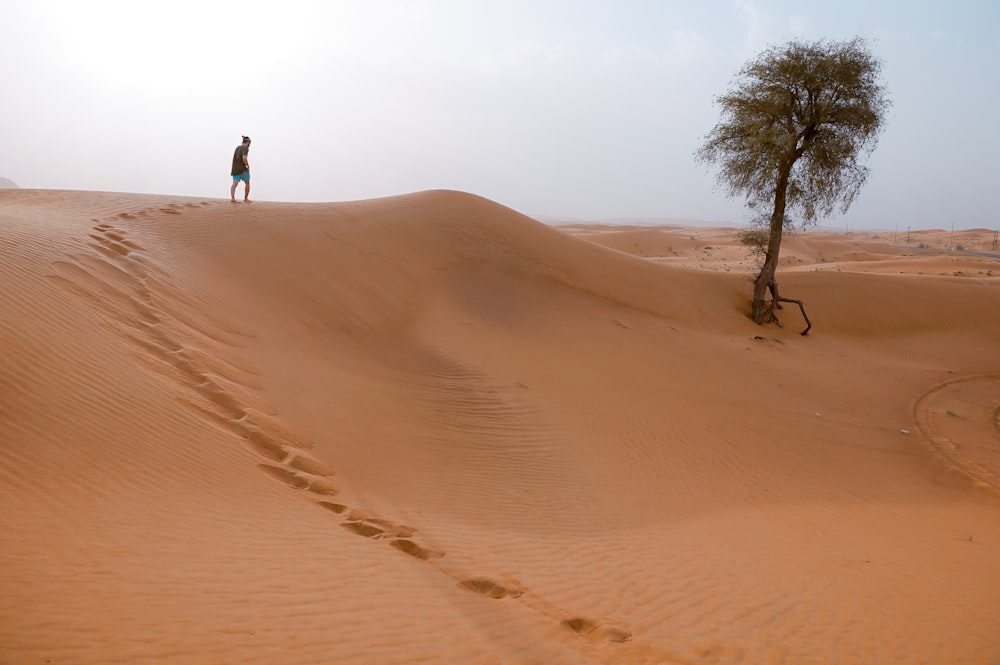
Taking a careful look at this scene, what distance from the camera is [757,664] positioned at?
162 inches

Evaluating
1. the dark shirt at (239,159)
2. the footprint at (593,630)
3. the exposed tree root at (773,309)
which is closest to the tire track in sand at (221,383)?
the footprint at (593,630)

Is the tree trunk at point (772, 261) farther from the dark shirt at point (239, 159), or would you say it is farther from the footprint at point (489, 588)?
the footprint at point (489, 588)

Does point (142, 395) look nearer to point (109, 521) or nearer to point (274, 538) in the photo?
point (109, 521)

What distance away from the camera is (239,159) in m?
13.4

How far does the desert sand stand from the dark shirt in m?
0.83

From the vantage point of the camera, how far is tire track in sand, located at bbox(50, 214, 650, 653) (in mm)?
4508

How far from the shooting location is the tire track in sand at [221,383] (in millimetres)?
4508

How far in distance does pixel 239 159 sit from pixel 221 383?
8452 mm

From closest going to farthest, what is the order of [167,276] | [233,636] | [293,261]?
[233,636]
[167,276]
[293,261]

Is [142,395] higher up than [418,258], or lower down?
lower down

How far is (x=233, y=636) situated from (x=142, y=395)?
10.6 ft

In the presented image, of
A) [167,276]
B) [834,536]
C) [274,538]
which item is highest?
[167,276]

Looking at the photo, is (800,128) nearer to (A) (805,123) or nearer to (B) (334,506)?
(A) (805,123)

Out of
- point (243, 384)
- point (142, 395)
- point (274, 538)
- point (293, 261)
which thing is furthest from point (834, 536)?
point (293, 261)
